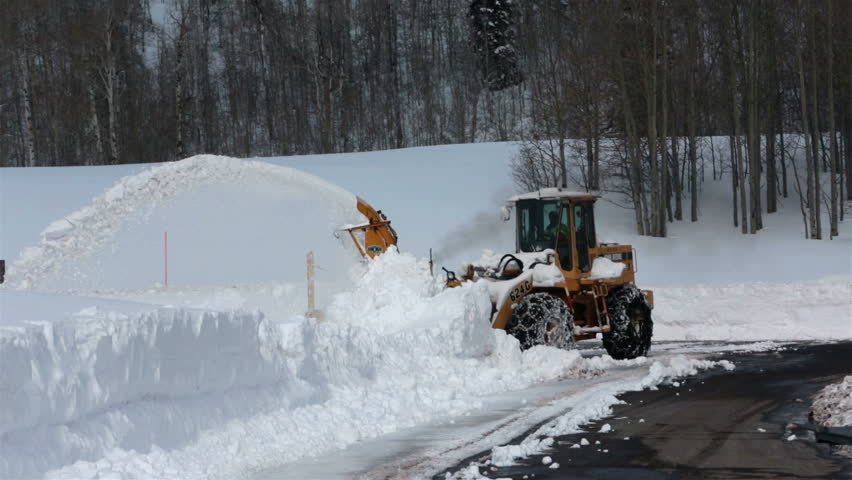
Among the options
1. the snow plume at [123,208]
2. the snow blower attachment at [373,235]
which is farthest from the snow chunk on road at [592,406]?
the snow plume at [123,208]

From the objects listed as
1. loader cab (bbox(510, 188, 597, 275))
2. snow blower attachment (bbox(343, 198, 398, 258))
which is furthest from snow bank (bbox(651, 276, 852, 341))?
snow blower attachment (bbox(343, 198, 398, 258))

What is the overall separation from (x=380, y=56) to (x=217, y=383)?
6931cm

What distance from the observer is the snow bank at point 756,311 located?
2277 cm

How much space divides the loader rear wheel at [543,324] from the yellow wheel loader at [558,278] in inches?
0.6

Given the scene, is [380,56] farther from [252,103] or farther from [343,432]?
[343,432]

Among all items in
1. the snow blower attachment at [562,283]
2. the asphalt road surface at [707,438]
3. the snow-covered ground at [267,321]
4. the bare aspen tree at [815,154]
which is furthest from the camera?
the bare aspen tree at [815,154]

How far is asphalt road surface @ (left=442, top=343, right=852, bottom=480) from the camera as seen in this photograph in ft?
26.5

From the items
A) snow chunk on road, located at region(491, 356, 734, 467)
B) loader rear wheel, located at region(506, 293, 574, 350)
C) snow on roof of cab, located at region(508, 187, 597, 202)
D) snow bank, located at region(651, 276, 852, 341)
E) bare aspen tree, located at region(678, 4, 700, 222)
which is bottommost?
snow bank, located at region(651, 276, 852, 341)

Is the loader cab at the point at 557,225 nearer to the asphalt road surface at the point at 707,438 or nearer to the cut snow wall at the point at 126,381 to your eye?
the asphalt road surface at the point at 707,438

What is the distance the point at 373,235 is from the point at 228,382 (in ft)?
→ 23.1

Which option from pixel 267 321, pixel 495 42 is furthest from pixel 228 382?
pixel 495 42

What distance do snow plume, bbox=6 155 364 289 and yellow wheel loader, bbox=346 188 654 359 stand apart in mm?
5241

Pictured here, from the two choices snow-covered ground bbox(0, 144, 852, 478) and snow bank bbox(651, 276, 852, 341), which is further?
snow bank bbox(651, 276, 852, 341)

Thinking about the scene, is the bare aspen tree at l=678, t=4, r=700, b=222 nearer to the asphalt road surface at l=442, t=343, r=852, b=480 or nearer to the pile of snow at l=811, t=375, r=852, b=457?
the asphalt road surface at l=442, t=343, r=852, b=480
